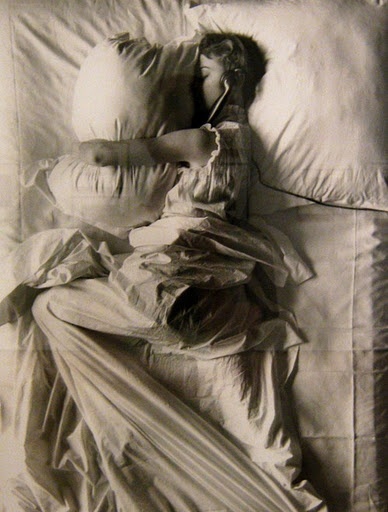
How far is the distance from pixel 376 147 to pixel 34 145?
521 millimetres

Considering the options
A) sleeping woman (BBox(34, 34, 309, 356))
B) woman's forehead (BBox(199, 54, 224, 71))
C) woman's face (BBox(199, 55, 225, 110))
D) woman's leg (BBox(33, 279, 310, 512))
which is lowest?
woman's leg (BBox(33, 279, 310, 512))

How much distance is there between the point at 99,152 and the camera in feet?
2.40

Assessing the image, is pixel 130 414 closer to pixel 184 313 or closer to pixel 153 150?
pixel 184 313

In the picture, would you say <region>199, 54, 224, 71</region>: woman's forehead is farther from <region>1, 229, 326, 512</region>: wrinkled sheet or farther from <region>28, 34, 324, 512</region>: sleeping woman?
<region>1, 229, 326, 512</region>: wrinkled sheet

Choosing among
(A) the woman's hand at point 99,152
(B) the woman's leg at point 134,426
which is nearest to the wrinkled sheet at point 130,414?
(B) the woman's leg at point 134,426

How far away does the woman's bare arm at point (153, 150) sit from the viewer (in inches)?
28.6

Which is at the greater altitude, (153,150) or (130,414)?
(153,150)

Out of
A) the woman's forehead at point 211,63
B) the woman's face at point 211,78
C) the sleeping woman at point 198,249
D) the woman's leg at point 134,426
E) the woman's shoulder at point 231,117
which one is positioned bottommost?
the woman's leg at point 134,426

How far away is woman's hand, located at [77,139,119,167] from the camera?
0.73 metres

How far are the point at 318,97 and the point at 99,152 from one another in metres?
0.34

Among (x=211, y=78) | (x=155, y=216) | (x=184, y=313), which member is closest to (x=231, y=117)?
(x=211, y=78)

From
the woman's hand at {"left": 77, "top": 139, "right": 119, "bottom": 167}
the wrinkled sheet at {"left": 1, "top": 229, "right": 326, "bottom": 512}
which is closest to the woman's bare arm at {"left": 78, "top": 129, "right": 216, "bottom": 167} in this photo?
the woman's hand at {"left": 77, "top": 139, "right": 119, "bottom": 167}

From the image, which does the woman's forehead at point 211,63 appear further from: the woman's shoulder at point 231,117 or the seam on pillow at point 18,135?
the seam on pillow at point 18,135

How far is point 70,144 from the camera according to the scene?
755 mm
